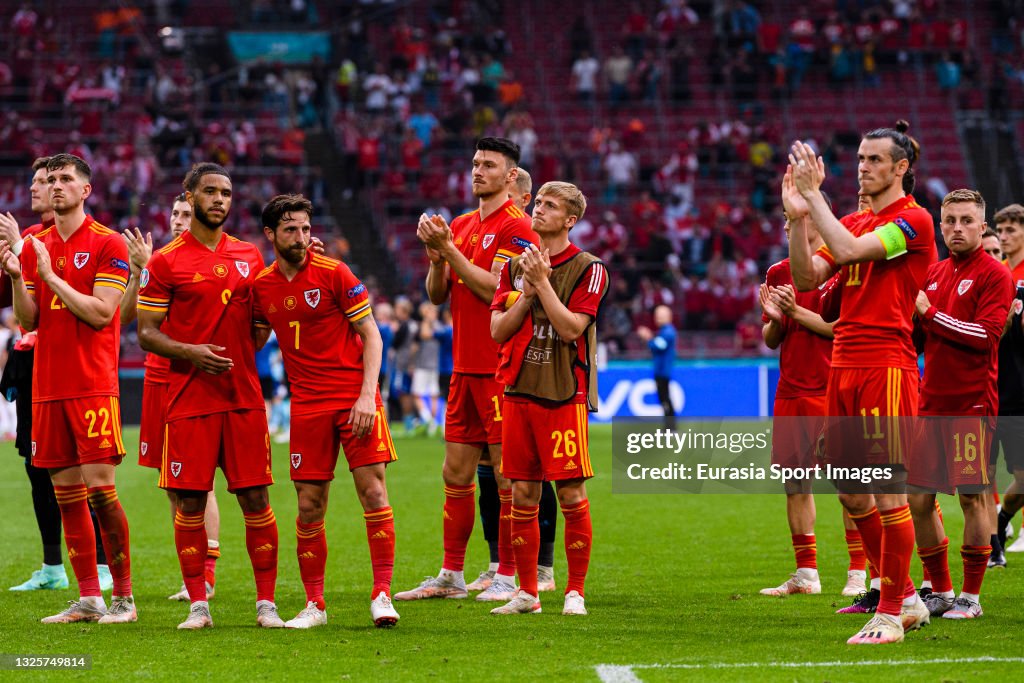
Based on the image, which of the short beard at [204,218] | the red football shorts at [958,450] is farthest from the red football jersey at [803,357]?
the short beard at [204,218]

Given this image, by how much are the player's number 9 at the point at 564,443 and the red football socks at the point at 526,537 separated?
38 centimetres

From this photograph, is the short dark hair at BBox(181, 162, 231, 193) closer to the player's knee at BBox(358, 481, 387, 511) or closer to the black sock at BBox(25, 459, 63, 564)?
the player's knee at BBox(358, 481, 387, 511)

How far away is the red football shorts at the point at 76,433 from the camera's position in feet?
25.1

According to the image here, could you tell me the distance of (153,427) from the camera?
26.9 ft

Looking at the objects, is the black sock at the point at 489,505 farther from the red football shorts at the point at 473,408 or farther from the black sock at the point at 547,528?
the red football shorts at the point at 473,408

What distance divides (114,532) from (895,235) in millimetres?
4550

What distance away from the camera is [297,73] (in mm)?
32156

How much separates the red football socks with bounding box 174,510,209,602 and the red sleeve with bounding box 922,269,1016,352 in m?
4.13

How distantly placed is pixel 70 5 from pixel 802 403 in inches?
1143

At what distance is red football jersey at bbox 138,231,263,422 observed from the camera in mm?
7348

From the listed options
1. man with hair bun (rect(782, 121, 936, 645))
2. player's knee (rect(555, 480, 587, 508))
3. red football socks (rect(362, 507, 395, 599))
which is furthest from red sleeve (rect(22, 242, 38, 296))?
man with hair bun (rect(782, 121, 936, 645))

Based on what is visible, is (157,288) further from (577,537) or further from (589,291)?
(577,537)

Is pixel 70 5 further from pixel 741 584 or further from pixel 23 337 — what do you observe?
pixel 741 584

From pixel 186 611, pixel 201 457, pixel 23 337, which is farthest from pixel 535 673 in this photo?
pixel 23 337
